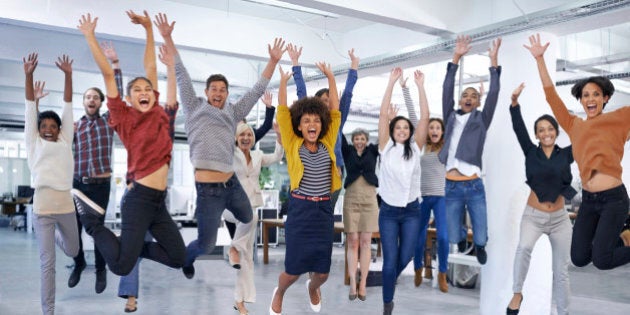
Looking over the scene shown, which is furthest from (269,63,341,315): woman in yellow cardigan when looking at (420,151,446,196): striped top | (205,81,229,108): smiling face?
(420,151,446,196): striped top

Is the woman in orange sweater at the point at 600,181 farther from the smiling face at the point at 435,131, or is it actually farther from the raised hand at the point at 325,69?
the smiling face at the point at 435,131

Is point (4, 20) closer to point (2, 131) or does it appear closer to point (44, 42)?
point (44, 42)

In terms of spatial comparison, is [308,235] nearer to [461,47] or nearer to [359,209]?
[359,209]

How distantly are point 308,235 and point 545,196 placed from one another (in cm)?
211

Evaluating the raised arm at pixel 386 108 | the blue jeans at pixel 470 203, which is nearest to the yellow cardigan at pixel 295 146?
the raised arm at pixel 386 108

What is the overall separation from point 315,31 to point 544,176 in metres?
4.81

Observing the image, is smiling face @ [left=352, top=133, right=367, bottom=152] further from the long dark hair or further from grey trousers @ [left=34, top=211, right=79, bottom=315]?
grey trousers @ [left=34, top=211, right=79, bottom=315]

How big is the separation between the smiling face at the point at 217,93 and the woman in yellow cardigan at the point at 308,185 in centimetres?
61

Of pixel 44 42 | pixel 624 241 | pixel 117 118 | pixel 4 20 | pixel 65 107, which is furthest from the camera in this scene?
pixel 44 42

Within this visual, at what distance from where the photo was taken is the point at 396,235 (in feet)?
18.0

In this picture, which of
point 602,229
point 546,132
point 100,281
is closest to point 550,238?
point 546,132

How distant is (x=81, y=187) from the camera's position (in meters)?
→ 5.34

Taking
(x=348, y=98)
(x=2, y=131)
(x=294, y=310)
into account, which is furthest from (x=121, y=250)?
(x=2, y=131)

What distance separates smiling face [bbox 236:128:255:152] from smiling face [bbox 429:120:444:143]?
193 cm
